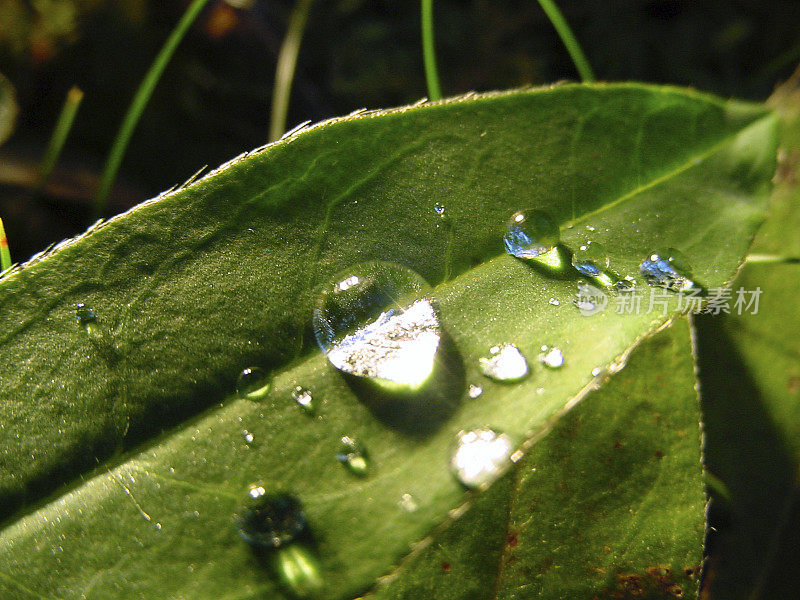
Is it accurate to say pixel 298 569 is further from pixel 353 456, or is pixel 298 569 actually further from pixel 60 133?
pixel 60 133

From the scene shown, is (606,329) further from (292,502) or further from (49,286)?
(49,286)

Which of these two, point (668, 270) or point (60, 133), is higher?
point (60, 133)

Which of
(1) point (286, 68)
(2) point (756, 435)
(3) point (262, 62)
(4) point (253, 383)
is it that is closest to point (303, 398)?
(4) point (253, 383)

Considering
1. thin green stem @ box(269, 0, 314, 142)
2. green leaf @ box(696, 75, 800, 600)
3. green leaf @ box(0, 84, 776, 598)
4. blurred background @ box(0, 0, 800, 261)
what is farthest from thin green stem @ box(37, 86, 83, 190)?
green leaf @ box(696, 75, 800, 600)

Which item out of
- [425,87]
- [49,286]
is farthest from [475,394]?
[425,87]

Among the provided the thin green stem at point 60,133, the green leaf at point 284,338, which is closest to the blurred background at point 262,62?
the thin green stem at point 60,133

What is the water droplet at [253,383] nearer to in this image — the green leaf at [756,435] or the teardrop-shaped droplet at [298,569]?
the teardrop-shaped droplet at [298,569]
